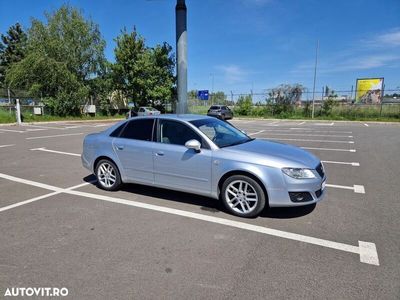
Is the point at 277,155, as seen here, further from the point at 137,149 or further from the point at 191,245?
the point at 137,149

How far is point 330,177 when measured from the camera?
262 inches

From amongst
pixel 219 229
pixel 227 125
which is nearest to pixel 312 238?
pixel 219 229

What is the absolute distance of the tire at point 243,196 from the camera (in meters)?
4.17

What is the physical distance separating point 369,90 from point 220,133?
107 feet

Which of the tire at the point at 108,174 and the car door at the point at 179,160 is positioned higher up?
the car door at the point at 179,160

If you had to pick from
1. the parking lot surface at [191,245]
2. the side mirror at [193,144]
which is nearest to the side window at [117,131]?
the parking lot surface at [191,245]

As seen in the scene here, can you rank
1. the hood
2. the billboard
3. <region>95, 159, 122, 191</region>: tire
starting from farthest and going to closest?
the billboard < <region>95, 159, 122, 191</region>: tire < the hood

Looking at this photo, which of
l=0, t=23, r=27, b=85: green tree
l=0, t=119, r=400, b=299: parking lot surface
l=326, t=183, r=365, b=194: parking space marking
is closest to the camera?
Result: l=0, t=119, r=400, b=299: parking lot surface

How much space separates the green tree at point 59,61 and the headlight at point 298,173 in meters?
28.8

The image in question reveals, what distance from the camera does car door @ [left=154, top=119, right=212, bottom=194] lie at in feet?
14.8

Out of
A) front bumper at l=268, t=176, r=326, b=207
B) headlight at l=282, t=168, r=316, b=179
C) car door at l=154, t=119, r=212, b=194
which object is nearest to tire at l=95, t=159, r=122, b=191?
car door at l=154, t=119, r=212, b=194

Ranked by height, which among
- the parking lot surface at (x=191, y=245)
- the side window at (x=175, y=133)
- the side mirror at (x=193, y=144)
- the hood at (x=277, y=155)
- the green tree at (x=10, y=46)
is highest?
the green tree at (x=10, y=46)

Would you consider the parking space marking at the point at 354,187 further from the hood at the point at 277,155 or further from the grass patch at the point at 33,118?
the grass patch at the point at 33,118

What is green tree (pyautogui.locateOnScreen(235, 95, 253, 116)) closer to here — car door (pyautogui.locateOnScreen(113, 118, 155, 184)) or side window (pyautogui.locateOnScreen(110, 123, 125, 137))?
side window (pyautogui.locateOnScreen(110, 123, 125, 137))
